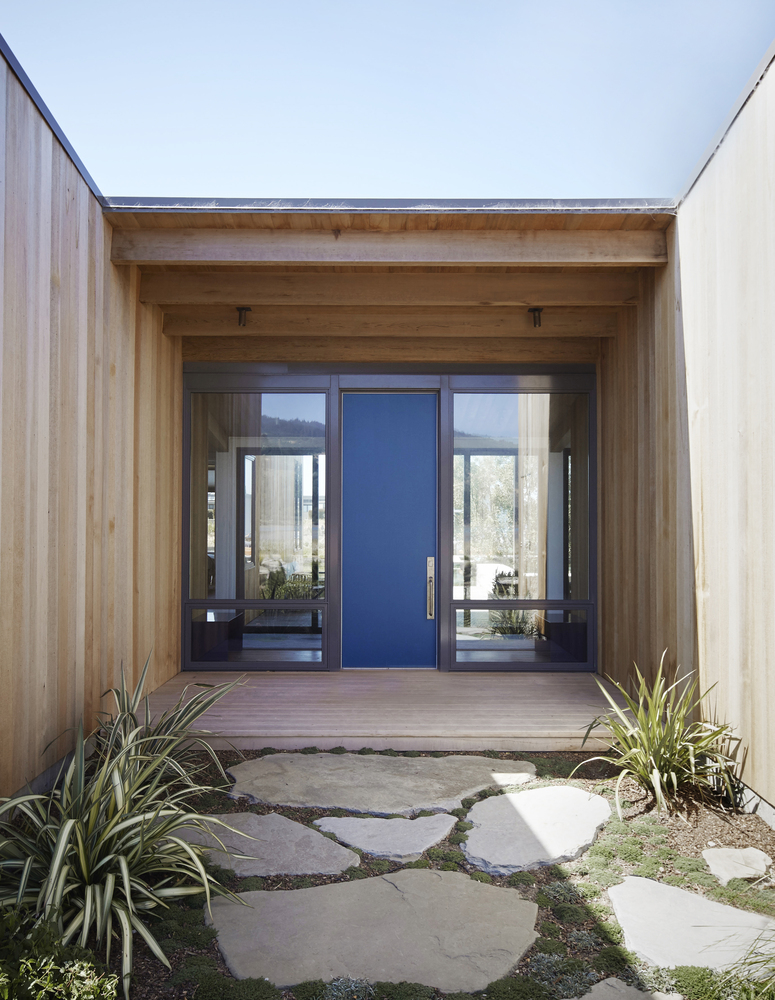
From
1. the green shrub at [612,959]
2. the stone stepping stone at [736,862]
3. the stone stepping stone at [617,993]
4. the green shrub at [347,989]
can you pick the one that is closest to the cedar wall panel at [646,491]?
the stone stepping stone at [736,862]

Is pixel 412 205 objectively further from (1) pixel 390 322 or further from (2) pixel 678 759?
(2) pixel 678 759

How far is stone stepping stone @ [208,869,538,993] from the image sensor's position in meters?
1.81

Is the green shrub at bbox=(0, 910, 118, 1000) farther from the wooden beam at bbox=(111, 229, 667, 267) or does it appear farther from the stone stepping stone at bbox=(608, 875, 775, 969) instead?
the wooden beam at bbox=(111, 229, 667, 267)

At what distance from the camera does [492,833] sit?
2.64 m

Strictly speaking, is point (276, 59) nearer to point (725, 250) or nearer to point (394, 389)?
point (394, 389)

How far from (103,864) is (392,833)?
1154 millimetres

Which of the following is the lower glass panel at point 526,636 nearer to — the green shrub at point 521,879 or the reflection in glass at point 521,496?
the reflection in glass at point 521,496

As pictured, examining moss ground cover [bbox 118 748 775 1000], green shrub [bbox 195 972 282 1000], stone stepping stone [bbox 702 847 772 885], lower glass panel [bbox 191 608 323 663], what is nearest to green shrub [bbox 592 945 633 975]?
moss ground cover [bbox 118 748 775 1000]

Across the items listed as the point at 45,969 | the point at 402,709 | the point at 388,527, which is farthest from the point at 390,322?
the point at 45,969

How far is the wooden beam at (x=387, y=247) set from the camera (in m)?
3.74

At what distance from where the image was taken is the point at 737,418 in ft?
9.49

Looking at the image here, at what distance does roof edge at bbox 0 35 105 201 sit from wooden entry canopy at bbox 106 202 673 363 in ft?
0.66

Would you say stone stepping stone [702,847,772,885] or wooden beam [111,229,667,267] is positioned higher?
wooden beam [111,229,667,267]

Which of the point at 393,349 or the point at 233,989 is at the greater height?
the point at 393,349
